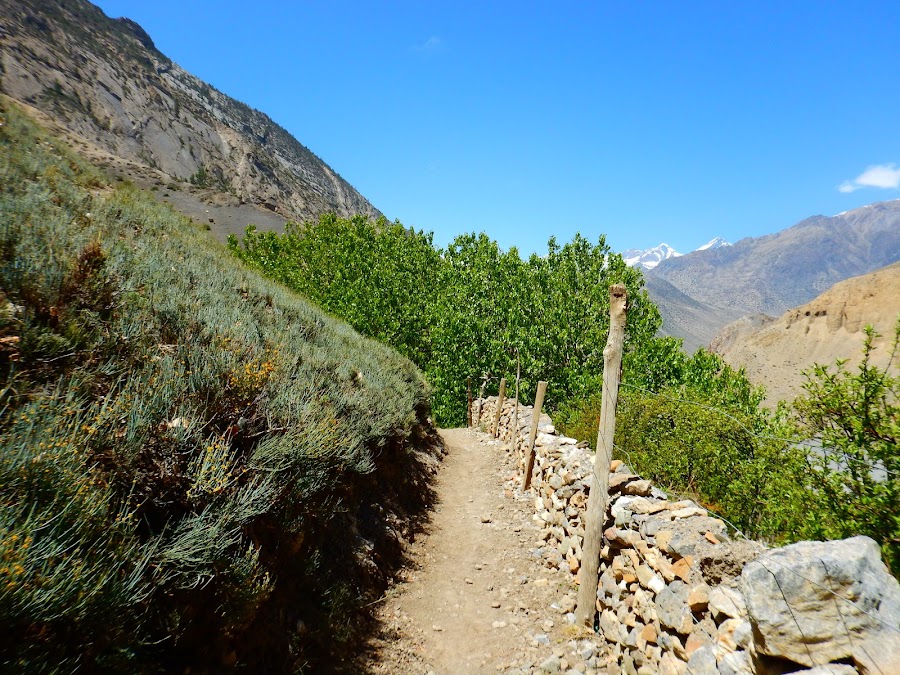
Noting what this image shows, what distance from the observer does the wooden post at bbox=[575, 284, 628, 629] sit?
16.9 ft

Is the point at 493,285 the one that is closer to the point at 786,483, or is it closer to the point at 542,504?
the point at 542,504

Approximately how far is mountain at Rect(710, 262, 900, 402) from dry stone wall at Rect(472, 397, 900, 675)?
198 feet

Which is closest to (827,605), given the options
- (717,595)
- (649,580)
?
(717,595)

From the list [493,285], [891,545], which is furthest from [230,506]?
[493,285]

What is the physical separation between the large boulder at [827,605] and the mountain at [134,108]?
225ft

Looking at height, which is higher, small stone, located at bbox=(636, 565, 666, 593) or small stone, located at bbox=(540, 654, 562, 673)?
small stone, located at bbox=(636, 565, 666, 593)

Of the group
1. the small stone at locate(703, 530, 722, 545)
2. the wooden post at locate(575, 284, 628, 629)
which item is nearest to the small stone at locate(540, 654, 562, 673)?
the wooden post at locate(575, 284, 628, 629)

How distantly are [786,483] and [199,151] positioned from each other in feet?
364

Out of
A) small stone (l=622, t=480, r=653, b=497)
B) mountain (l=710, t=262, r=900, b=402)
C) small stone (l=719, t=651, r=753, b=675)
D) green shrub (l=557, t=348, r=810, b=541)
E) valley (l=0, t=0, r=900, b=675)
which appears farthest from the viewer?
mountain (l=710, t=262, r=900, b=402)

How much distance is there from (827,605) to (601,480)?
2729 mm

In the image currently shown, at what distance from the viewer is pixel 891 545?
3369 mm

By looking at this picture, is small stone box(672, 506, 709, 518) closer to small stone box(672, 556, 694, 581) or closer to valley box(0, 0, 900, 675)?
valley box(0, 0, 900, 675)

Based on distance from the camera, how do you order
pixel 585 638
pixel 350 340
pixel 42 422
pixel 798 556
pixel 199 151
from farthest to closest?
1. pixel 199 151
2. pixel 350 340
3. pixel 585 638
4. pixel 798 556
5. pixel 42 422

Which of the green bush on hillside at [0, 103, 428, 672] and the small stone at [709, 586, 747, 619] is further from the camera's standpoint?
the small stone at [709, 586, 747, 619]
